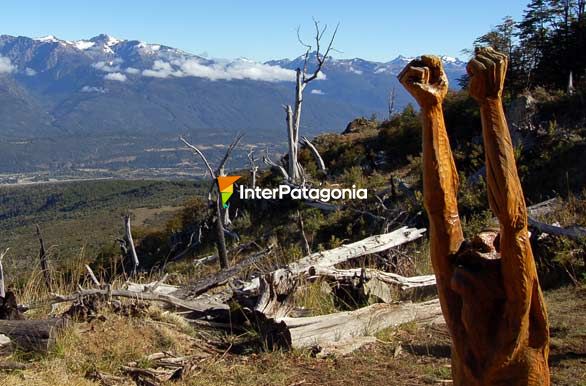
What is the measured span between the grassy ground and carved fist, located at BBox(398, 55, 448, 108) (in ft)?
10.0

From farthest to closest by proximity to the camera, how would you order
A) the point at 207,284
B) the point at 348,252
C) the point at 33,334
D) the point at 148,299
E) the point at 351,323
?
the point at 348,252, the point at 207,284, the point at 148,299, the point at 351,323, the point at 33,334

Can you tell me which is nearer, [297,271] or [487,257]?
[487,257]

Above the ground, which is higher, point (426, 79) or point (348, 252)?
point (426, 79)

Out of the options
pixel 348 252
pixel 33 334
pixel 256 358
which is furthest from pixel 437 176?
pixel 348 252

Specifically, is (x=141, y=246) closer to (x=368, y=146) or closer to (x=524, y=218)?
(x=368, y=146)

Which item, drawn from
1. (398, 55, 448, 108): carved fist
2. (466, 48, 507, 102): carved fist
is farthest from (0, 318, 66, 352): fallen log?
(466, 48, 507, 102): carved fist

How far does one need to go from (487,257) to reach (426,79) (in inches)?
31.5

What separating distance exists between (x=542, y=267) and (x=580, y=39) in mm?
16161

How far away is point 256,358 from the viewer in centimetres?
618

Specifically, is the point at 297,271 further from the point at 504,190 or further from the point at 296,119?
the point at 296,119

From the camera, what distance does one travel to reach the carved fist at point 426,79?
292 centimetres

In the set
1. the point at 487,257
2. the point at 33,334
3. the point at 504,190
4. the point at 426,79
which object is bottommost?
the point at 33,334

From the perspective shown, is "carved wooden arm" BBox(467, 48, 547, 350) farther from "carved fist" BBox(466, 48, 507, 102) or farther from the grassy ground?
the grassy ground

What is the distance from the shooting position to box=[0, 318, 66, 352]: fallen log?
19.0 feet
